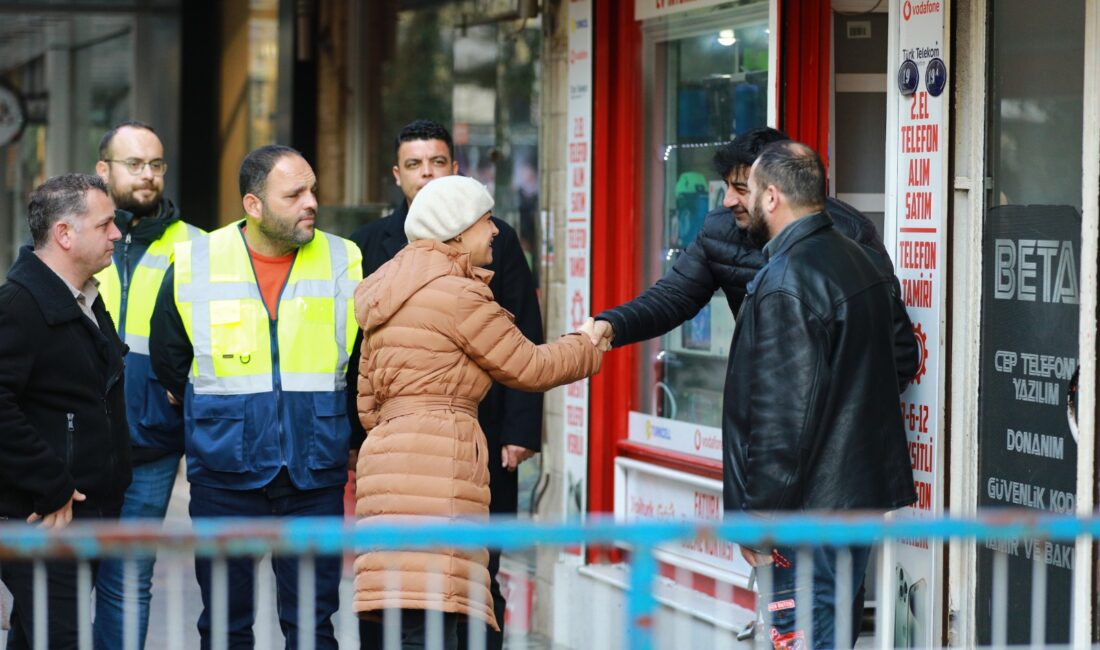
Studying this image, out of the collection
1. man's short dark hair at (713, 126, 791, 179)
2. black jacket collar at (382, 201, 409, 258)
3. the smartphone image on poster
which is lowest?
the smartphone image on poster

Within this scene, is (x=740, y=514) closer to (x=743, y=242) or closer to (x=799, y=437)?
(x=799, y=437)

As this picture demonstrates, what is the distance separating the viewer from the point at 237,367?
5.66 m

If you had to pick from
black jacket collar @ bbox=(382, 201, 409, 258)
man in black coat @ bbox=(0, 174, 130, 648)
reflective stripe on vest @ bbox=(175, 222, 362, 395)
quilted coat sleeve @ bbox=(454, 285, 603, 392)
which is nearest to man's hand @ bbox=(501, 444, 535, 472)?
reflective stripe on vest @ bbox=(175, 222, 362, 395)

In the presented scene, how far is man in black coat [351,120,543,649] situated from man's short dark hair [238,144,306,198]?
621mm

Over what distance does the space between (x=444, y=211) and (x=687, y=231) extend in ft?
9.03

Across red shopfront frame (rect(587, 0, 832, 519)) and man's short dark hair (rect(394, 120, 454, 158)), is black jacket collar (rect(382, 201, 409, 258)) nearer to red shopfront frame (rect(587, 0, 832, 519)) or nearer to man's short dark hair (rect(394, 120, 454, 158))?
man's short dark hair (rect(394, 120, 454, 158))

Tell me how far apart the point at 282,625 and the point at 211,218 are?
683cm

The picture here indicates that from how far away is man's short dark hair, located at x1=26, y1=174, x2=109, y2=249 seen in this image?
526cm

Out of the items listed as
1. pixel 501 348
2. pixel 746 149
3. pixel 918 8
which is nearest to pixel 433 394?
pixel 501 348

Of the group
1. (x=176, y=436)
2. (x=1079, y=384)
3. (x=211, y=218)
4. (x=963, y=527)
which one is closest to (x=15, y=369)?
(x=176, y=436)

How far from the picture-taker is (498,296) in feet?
20.5

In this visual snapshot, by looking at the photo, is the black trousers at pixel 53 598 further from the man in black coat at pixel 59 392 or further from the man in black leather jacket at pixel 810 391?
the man in black leather jacket at pixel 810 391

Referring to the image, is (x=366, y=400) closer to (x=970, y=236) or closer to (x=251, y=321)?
(x=251, y=321)

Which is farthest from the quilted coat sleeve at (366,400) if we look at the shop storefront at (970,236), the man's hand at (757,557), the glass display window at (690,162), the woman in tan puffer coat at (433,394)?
the glass display window at (690,162)
